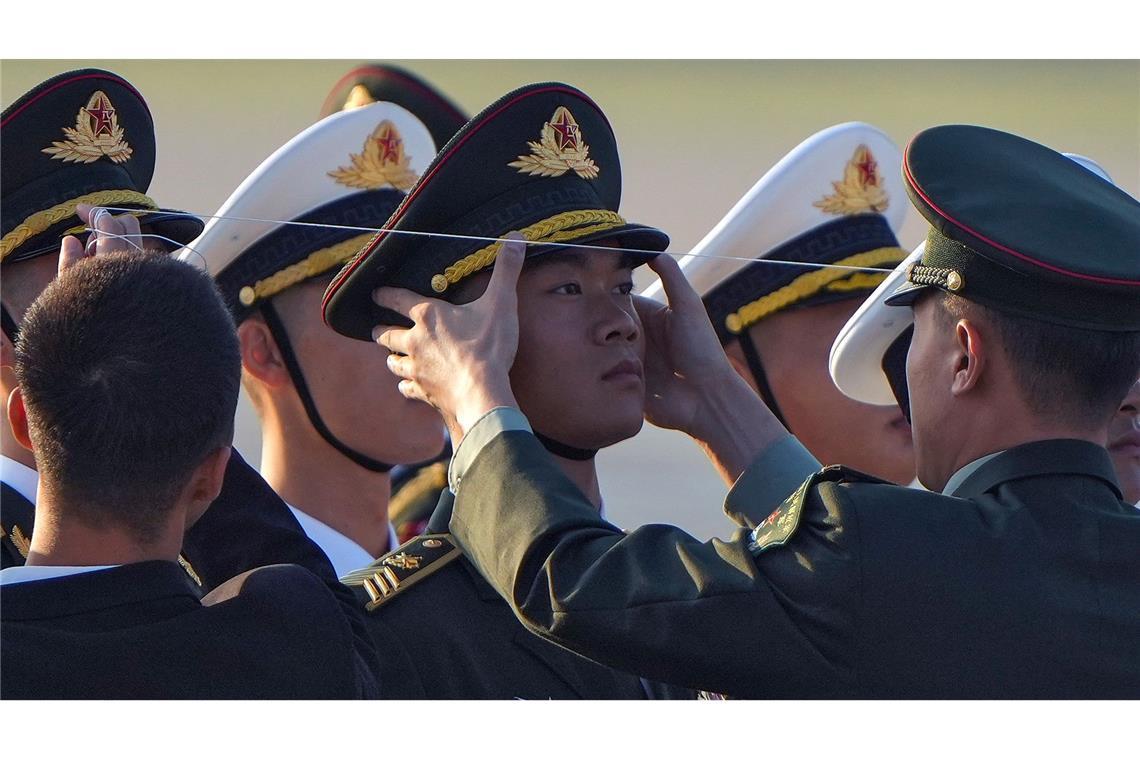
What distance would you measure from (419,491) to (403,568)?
345 centimetres

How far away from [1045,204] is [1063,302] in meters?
0.21

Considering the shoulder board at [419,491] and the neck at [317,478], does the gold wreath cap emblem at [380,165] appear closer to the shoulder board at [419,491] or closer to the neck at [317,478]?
the neck at [317,478]

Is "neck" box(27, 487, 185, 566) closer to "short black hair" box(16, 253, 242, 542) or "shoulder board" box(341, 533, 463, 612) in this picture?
"short black hair" box(16, 253, 242, 542)

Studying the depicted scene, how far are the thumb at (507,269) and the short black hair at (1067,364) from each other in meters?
0.91

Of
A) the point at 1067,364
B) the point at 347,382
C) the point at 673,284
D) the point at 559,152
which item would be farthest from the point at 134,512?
the point at 347,382

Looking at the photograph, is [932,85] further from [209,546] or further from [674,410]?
[209,546]

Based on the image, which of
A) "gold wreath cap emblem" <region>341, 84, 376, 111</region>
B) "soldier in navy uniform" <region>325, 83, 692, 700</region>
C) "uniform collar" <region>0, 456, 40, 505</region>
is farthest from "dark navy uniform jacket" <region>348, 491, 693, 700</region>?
"gold wreath cap emblem" <region>341, 84, 376, 111</region>

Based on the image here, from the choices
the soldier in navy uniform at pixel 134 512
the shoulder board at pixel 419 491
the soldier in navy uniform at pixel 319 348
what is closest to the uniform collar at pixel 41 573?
the soldier in navy uniform at pixel 134 512

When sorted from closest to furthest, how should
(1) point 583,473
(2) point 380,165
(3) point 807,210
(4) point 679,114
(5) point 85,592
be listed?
(5) point 85,592
(1) point 583,473
(2) point 380,165
(4) point 679,114
(3) point 807,210

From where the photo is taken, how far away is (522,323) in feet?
11.8

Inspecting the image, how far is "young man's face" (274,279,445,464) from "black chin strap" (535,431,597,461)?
1103 mm

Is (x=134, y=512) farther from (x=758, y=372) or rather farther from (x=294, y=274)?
(x=758, y=372)

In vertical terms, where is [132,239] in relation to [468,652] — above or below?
above

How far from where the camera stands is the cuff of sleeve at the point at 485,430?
3158 millimetres
